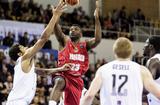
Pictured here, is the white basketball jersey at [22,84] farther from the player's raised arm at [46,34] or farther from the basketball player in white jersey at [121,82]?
the basketball player in white jersey at [121,82]

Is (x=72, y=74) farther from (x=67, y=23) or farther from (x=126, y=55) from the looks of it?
(x=67, y=23)

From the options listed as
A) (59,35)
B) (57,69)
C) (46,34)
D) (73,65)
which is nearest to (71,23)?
(59,35)

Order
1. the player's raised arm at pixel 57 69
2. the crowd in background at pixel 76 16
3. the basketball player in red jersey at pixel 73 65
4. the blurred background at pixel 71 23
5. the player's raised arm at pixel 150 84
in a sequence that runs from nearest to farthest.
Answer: the player's raised arm at pixel 150 84 < the player's raised arm at pixel 57 69 < the basketball player in red jersey at pixel 73 65 < the blurred background at pixel 71 23 < the crowd in background at pixel 76 16

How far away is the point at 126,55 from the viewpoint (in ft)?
21.0

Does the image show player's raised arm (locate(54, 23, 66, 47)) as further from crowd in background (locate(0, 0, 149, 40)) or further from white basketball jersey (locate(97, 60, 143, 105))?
crowd in background (locate(0, 0, 149, 40))

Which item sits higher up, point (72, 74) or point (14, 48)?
point (14, 48)

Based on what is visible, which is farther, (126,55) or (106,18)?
(106,18)

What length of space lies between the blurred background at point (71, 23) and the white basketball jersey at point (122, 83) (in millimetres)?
8830

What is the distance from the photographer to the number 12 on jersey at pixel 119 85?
6410 mm

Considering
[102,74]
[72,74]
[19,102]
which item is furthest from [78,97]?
[102,74]

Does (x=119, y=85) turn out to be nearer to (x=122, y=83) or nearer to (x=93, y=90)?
(x=122, y=83)

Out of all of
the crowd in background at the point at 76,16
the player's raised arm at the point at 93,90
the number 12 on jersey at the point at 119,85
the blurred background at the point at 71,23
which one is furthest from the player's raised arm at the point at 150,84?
the crowd in background at the point at 76,16

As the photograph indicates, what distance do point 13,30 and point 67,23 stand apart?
360 cm

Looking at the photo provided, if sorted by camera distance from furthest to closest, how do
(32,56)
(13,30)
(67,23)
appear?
(67,23) < (13,30) < (32,56)
